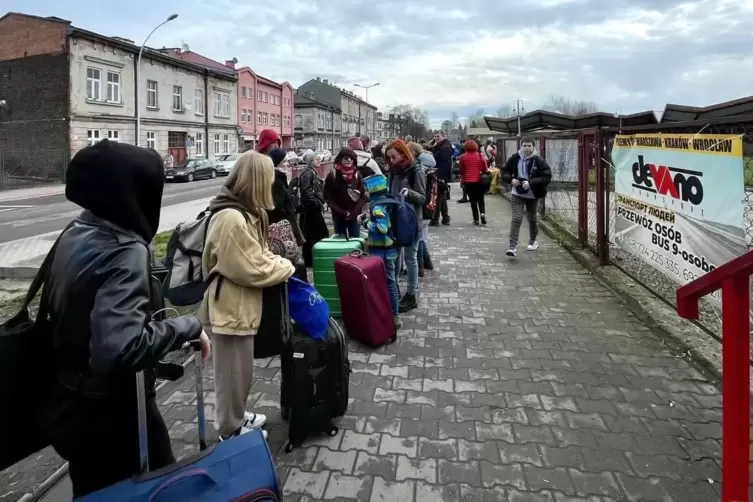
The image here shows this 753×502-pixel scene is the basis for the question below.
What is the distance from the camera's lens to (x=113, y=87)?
35469 mm

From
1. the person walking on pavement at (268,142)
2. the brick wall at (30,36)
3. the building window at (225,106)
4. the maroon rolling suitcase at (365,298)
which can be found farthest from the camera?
the building window at (225,106)

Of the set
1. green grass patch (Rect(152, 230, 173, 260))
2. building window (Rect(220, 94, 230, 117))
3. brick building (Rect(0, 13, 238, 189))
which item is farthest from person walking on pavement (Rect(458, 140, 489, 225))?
building window (Rect(220, 94, 230, 117))

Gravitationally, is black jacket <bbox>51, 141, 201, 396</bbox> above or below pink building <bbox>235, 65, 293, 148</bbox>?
below

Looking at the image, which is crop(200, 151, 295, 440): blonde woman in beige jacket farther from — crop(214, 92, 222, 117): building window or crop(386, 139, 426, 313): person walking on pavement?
crop(214, 92, 222, 117): building window

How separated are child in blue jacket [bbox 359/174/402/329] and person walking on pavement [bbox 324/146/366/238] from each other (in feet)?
6.08

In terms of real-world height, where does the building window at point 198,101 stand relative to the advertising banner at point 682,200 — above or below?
above

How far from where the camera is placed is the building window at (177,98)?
42562 millimetres

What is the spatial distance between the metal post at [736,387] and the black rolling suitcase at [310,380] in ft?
6.69

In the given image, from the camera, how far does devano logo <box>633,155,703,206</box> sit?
4270mm

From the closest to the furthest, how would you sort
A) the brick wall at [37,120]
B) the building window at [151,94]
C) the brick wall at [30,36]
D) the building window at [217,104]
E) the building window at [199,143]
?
the brick wall at [37,120], the brick wall at [30,36], the building window at [151,94], the building window at [199,143], the building window at [217,104]

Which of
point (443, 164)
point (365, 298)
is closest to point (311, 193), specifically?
point (365, 298)

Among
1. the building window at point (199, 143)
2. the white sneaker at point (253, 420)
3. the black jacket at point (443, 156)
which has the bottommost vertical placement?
the white sneaker at point (253, 420)

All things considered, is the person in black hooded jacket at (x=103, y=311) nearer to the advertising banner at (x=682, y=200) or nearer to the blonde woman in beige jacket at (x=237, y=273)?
the blonde woman in beige jacket at (x=237, y=273)

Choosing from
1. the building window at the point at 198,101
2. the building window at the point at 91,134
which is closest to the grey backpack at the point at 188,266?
the building window at the point at 91,134
